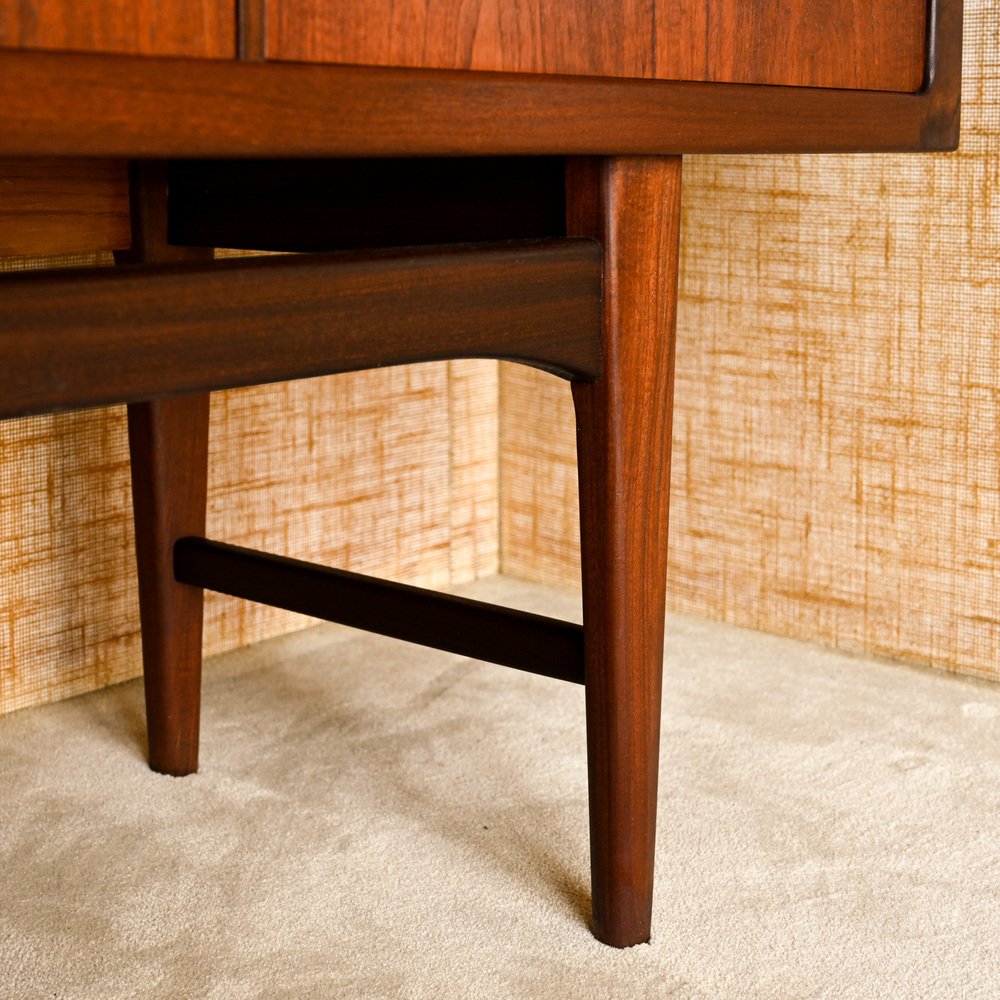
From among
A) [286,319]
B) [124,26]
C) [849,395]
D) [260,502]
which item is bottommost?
[260,502]

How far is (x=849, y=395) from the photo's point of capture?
1.44 meters

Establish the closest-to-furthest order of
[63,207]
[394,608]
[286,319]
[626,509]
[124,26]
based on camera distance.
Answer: [124,26] → [286,319] → [626,509] → [394,608] → [63,207]

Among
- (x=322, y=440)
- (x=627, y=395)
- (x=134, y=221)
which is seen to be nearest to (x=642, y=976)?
(x=627, y=395)

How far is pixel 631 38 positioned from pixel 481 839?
0.60 metres

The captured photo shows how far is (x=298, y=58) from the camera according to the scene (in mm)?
569

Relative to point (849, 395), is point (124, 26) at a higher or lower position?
higher

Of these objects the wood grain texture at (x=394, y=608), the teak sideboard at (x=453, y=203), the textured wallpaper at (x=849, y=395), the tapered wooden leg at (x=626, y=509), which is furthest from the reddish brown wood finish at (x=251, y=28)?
the textured wallpaper at (x=849, y=395)

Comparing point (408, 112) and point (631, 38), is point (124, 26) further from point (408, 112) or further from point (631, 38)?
point (631, 38)

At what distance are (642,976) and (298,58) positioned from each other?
1.89ft

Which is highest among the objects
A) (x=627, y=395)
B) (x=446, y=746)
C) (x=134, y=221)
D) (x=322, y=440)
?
(x=134, y=221)

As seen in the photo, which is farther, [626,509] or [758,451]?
[758,451]

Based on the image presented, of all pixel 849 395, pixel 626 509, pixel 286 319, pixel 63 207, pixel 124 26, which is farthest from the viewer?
pixel 849 395

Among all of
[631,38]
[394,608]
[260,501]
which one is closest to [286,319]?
[631,38]

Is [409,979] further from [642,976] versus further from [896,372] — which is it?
[896,372]
